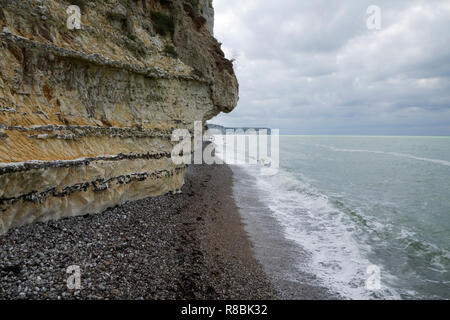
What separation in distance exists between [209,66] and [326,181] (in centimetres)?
1946

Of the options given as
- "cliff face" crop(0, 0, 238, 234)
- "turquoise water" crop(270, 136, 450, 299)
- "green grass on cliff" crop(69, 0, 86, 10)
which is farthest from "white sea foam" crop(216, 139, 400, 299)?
"green grass on cliff" crop(69, 0, 86, 10)

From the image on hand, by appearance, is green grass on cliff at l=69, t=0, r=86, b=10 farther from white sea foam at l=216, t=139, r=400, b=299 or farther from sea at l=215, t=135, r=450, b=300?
white sea foam at l=216, t=139, r=400, b=299

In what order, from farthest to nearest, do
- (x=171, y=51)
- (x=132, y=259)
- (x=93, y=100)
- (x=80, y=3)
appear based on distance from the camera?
(x=171, y=51) < (x=80, y=3) < (x=93, y=100) < (x=132, y=259)

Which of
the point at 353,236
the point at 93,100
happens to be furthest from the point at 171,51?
the point at 353,236

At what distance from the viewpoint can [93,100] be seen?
1114cm

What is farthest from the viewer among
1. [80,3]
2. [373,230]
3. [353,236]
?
[373,230]

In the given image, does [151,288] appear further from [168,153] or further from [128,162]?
[168,153]

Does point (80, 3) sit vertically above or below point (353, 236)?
above

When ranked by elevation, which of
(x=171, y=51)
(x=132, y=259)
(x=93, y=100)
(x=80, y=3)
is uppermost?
(x=80, y=3)

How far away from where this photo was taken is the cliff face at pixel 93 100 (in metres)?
8.23

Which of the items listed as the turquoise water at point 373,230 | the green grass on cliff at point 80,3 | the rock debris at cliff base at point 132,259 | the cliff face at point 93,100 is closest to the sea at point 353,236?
the turquoise water at point 373,230

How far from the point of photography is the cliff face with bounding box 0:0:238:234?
8234mm

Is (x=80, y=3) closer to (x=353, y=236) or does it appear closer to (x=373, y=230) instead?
(x=353, y=236)

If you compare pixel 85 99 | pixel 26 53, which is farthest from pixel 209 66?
pixel 26 53
